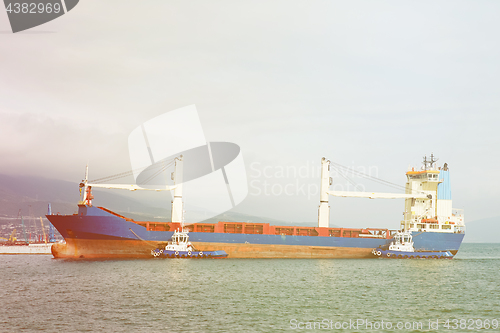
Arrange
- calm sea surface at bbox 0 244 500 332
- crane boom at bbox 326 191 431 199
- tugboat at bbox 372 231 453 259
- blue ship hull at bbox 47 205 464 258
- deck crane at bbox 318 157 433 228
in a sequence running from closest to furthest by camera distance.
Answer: calm sea surface at bbox 0 244 500 332
blue ship hull at bbox 47 205 464 258
tugboat at bbox 372 231 453 259
deck crane at bbox 318 157 433 228
crane boom at bbox 326 191 431 199

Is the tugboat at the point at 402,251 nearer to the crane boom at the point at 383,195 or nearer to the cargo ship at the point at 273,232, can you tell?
the cargo ship at the point at 273,232

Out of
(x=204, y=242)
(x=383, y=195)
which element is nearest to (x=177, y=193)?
(x=204, y=242)

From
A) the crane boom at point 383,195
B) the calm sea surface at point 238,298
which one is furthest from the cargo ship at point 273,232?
the calm sea surface at point 238,298

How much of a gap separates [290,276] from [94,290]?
1403cm

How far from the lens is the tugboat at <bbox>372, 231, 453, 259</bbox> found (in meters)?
44.8

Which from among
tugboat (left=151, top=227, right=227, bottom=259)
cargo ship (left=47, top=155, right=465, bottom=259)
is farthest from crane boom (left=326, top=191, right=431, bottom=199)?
tugboat (left=151, top=227, right=227, bottom=259)

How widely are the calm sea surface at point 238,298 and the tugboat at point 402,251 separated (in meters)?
7.96

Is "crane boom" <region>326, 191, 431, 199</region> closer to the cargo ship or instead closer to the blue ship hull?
the cargo ship

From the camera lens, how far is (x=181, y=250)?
133ft

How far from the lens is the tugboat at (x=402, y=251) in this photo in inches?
1764

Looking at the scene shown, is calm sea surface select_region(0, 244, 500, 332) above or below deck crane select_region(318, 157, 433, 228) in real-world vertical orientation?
below

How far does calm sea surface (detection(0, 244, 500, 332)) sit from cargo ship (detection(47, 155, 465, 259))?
12.4ft

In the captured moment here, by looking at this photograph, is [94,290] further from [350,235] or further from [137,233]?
[350,235]

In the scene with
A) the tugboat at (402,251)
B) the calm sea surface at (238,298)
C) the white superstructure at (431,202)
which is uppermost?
the white superstructure at (431,202)
